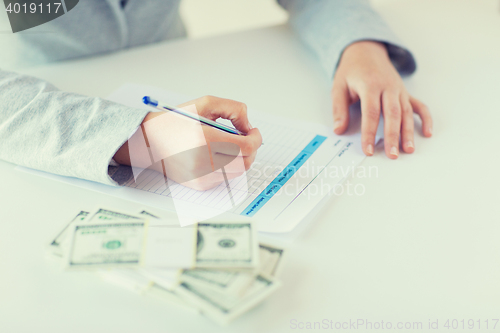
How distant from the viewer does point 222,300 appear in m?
0.41

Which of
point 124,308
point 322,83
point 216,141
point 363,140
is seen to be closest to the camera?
point 124,308

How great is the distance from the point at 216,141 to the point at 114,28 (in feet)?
1.79

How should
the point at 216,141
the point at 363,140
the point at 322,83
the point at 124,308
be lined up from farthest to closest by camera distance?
1. the point at 322,83
2. the point at 363,140
3. the point at 216,141
4. the point at 124,308

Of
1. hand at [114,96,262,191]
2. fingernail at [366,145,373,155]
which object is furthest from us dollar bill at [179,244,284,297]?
fingernail at [366,145,373,155]

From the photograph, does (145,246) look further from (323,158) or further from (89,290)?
(323,158)

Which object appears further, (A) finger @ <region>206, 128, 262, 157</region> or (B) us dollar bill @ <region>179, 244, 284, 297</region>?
(A) finger @ <region>206, 128, 262, 157</region>

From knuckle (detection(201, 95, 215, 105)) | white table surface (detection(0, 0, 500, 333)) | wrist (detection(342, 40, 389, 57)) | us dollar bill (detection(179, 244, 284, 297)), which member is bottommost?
white table surface (detection(0, 0, 500, 333))

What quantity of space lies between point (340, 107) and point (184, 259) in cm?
47

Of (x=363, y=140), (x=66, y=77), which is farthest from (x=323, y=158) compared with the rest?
(x=66, y=77)

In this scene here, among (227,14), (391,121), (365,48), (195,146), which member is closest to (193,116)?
(195,146)

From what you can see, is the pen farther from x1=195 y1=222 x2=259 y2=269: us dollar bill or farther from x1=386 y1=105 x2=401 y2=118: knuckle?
x1=386 y1=105 x2=401 y2=118: knuckle

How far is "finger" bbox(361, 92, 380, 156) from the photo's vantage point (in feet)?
2.25

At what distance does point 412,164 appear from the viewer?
649 millimetres

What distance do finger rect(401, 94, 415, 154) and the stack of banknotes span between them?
34cm
